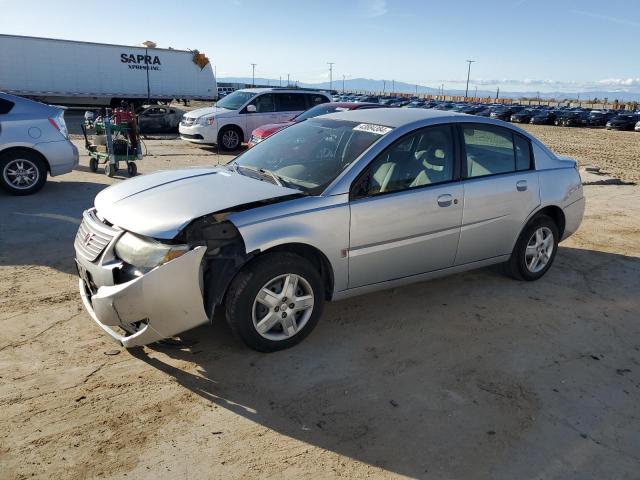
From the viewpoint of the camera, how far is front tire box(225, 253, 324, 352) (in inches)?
136

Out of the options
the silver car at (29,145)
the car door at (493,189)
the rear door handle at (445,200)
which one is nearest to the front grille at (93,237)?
the rear door handle at (445,200)

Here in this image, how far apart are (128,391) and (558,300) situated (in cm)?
390

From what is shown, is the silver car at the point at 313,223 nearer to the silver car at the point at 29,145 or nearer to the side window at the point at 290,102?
the silver car at the point at 29,145

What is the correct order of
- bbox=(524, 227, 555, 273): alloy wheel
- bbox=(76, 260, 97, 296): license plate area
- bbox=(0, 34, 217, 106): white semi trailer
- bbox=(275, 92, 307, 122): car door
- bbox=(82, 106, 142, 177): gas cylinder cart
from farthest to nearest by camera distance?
1. bbox=(0, 34, 217, 106): white semi trailer
2. bbox=(275, 92, 307, 122): car door
3. bbox=(82, 106, 142, 177): gas cylinder cart
4. bbox=(524, 227, 555, 273): alloy wheel
5. bbox=(76, 260, 97, 296): license plate area

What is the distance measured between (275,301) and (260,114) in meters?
12.1

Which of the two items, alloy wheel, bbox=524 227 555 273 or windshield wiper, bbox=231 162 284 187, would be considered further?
alloy wheel, bbox=524 227 555 273

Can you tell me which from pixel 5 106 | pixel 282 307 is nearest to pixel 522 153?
pixel 282 307

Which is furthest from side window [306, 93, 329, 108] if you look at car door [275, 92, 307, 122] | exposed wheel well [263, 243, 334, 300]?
exposed wheel well [263, 243, 334, 300]

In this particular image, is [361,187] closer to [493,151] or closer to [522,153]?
[493,151]

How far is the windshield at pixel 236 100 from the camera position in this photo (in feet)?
49.1

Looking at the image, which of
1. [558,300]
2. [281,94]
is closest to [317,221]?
[558,300]

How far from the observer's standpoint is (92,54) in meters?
26.5

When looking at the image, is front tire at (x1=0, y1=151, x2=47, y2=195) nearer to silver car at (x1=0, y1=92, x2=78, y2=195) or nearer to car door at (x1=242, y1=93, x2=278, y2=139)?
silver car at (x1=0, y1=92, x2=78, y2=195)

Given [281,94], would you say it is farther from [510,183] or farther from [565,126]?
[565,126]
